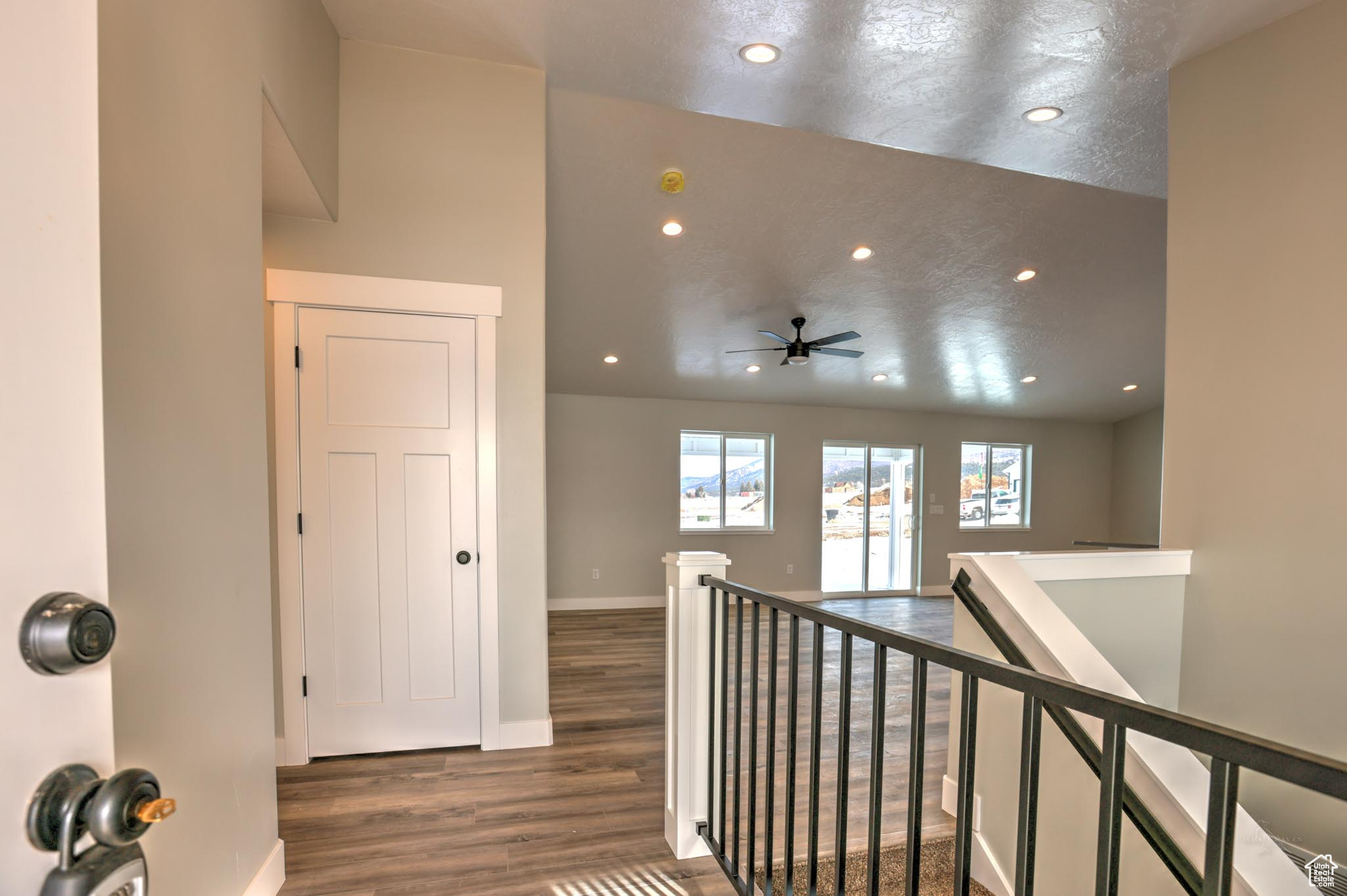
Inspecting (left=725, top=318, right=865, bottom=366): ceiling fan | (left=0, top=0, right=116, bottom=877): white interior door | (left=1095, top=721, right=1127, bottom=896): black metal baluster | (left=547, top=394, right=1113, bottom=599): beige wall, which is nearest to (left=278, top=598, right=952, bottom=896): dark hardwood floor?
(left=1095, top=721, right=1127, bottom=896): black metal baluster

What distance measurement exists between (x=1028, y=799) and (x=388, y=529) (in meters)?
2.72

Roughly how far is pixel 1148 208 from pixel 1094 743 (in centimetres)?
431

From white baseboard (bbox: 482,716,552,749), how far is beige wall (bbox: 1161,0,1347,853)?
2762 millimetres

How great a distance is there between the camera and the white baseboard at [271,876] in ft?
5.78

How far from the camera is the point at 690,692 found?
2.13 metres

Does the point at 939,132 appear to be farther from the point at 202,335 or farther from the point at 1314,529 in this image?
the point at 202,335

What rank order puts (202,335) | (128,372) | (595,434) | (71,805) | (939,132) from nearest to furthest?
1. (71,805)
2. (128,372)
3. (202,335)
4. (939,132)
5. (595,434)

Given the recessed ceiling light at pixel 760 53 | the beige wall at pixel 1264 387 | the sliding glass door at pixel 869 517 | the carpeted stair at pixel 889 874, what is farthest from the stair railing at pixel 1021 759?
the sliding glass door at pixel 869 517

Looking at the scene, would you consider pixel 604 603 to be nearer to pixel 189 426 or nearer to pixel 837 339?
pixel 837 339

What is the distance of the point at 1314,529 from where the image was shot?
2160 millimetres

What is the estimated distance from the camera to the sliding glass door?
8.24 metres

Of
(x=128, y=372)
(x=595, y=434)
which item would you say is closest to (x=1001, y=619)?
(x=128, y=372)

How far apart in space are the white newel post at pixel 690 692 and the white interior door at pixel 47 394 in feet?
5.57

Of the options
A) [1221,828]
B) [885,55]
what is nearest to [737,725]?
[1221,828]
